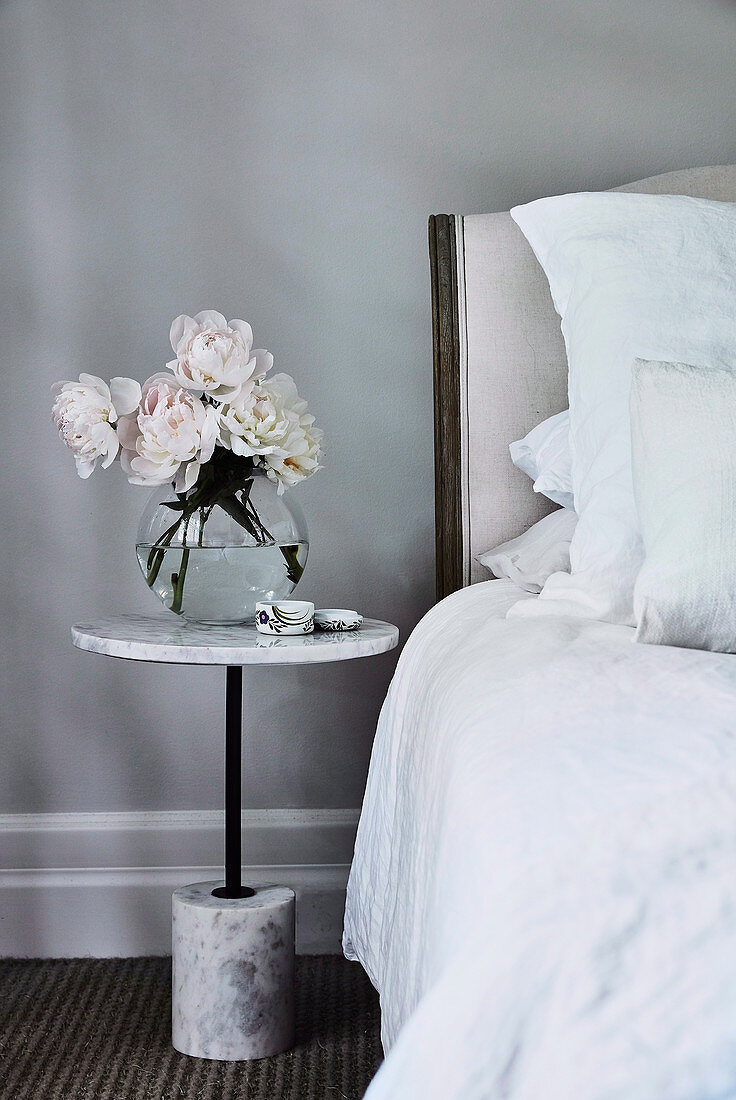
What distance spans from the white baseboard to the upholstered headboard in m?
0.56

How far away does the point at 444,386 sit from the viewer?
1.52 meters

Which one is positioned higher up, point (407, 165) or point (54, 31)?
point (54, 31)

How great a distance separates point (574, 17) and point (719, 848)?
1660 mm

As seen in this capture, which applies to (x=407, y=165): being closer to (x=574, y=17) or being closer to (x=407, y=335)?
(x=407, y=335)

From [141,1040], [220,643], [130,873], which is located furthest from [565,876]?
[130,873]

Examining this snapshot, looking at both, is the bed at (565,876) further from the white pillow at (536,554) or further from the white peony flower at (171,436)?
the white peony flower at (171,436)

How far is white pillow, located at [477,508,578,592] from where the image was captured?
118 centimetres

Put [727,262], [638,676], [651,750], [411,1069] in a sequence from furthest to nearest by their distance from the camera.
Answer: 1. [727,262]
2. [638,676]
3. [651,750]
4. [411,1069]

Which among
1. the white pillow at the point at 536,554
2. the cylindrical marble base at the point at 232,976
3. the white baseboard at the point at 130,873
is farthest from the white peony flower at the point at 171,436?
the white baseboard at the point at 130,873

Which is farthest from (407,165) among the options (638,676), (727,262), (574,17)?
(638,676)

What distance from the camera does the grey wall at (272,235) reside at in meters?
1.63

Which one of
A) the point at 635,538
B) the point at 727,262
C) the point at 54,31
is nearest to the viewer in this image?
the point at 635,538

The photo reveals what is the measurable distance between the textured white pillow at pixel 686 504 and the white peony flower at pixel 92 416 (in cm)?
66

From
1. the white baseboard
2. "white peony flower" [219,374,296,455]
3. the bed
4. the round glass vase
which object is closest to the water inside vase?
the round glass vase
